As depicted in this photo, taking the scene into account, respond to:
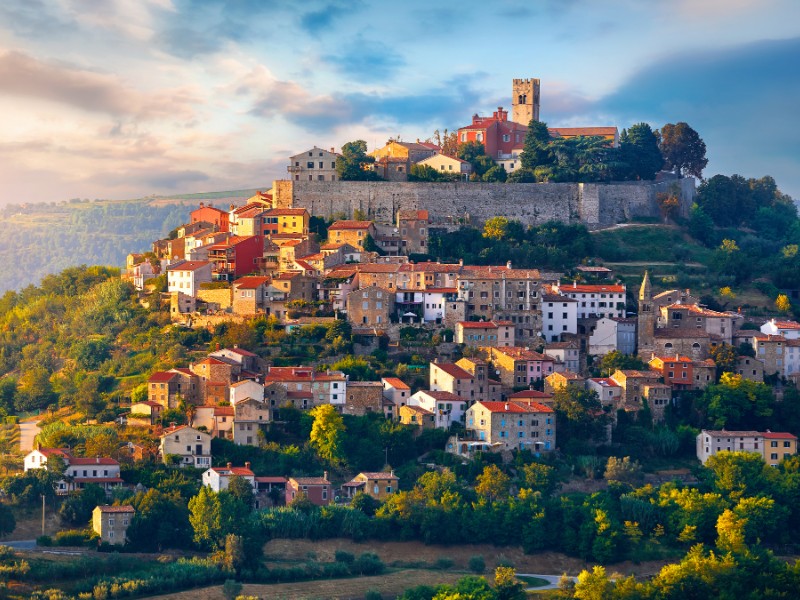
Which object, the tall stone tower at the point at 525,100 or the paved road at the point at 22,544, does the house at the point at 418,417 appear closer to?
the paved road at the point at 22,544

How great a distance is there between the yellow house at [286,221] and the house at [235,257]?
2284 millimetres

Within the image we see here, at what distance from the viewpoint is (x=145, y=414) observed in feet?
194

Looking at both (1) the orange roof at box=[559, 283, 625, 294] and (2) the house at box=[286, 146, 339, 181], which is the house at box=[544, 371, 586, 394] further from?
(2) the house at box=[286, 146, 339, 181]

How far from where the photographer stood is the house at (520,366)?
6219 centimetres

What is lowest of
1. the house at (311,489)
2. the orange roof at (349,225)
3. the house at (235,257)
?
the house at (311,489)

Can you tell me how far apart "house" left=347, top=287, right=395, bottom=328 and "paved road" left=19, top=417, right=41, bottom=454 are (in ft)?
42.0

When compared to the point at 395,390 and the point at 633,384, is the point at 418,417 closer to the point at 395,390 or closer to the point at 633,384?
the point at 395,390

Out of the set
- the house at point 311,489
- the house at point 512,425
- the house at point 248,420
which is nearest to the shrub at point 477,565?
the house at point 311,489

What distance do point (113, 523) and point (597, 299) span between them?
24532 mm

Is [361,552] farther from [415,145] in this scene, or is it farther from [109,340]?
[415,145]

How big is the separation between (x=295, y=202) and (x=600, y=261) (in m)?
14.5

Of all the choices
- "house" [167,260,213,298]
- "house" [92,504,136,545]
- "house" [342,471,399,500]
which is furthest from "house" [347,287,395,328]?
"house" [92,504,136,545]

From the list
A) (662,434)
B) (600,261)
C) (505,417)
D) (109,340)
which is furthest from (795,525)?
(109,340)

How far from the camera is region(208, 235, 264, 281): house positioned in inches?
2778
